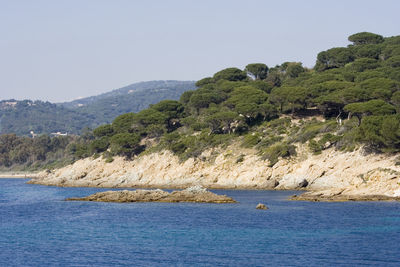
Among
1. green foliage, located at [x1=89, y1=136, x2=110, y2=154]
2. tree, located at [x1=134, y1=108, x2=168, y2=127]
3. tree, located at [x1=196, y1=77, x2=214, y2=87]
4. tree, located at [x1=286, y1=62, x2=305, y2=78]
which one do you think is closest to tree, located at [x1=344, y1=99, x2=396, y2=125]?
tree, located at [x1=134, y1=108, x2=168, y2=127]

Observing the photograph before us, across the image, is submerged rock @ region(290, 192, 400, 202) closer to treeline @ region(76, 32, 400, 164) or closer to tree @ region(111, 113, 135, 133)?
treeline @ region(76, 32, 400, 164)

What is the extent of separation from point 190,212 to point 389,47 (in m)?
80.4

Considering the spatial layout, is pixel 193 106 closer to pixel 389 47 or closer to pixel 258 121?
pixel 258 121

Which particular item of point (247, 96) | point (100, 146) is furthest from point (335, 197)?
point (100, 146)

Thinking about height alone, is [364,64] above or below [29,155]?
above

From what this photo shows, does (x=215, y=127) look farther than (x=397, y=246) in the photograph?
Yes

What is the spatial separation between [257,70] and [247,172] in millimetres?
53952

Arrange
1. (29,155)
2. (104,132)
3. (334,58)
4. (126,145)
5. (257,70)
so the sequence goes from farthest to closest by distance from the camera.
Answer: (29,155) → (257,70) → (334,58) → (104,132) → (126,145)

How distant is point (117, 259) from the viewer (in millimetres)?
35812

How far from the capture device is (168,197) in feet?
219

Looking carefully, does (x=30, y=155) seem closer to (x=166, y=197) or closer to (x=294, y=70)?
(x=294, y=70)

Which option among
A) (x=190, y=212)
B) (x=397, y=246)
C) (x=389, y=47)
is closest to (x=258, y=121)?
(x=389, y=47)

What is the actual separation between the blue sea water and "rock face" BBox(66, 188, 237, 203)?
2.01 metres

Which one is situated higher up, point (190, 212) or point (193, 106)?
point (193, 106)
